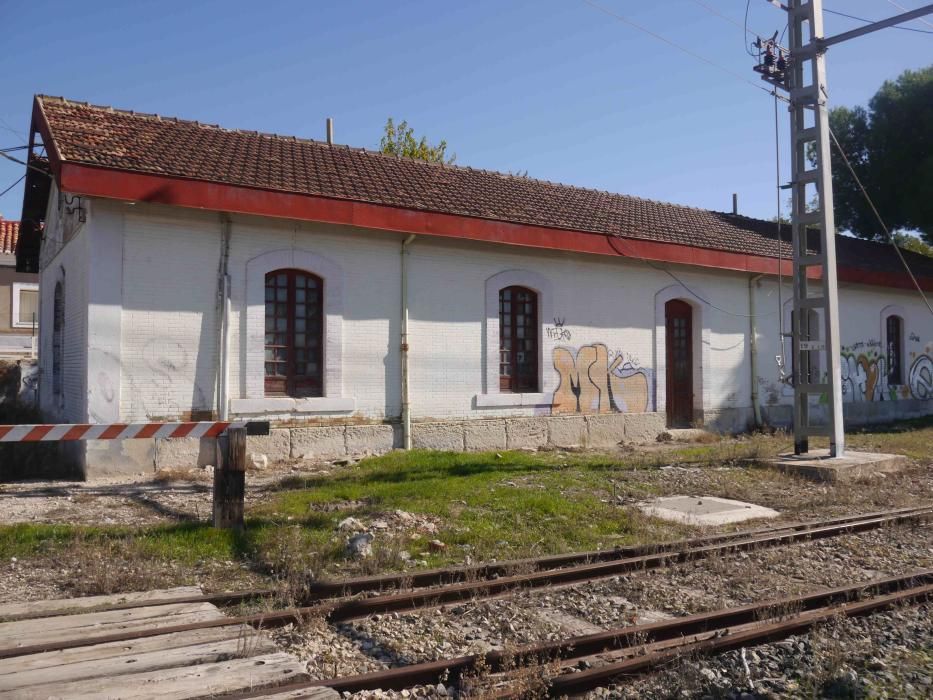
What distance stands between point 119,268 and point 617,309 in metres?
9.58

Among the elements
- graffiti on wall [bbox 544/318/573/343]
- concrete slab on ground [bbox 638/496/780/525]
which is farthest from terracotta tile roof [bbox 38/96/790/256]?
concrete slab on ground [bbox 638/496/780/525]

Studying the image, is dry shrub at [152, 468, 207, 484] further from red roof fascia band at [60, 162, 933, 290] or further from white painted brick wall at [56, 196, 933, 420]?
red roof fascia band at [60, 162, 933, 290]

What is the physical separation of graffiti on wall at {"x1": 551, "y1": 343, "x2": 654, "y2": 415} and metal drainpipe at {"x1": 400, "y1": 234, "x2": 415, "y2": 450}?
10.7 ft

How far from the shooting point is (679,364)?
57.8ft

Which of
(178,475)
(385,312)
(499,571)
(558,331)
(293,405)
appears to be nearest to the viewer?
(499,571)

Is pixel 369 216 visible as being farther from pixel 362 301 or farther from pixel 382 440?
pixel 382 440

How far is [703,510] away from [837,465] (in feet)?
12.1

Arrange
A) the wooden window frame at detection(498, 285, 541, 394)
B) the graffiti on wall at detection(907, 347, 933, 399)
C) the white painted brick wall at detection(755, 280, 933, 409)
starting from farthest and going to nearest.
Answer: the graffiti on wall at detection(907, 347, 933, 399) < the white painted brick wall at detection(755, 280, 933, 409) < the wooden window frame at detection(498, 285, 541, 394)

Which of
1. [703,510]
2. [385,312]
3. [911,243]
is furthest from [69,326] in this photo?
[911,243]

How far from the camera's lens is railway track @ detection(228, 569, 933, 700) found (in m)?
4.38

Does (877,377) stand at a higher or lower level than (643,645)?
higher

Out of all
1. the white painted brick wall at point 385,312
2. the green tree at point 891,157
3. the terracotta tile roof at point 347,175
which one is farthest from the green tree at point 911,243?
the white painted brick wall at point 385,312

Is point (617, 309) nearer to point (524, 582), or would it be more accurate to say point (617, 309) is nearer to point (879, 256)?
point (524, 582)

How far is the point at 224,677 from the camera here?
4340 mm
